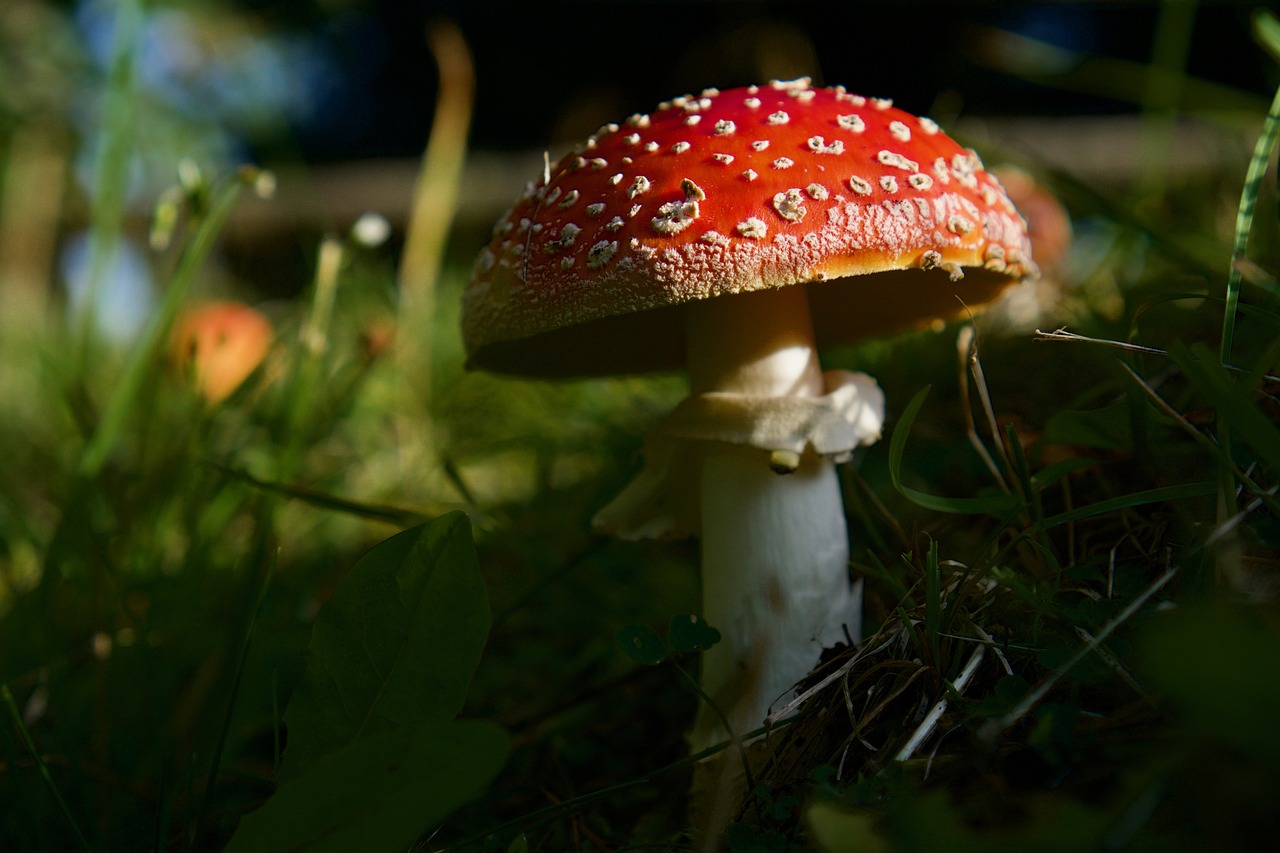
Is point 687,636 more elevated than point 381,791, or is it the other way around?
point 381,791

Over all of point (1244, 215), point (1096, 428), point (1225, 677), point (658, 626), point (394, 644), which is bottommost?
point (658, 626)

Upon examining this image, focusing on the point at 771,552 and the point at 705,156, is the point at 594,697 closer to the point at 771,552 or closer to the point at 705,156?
the point at 771,552

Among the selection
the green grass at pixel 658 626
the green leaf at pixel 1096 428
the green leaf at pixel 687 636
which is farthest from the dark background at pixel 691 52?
the green leaf at pixel 687 636

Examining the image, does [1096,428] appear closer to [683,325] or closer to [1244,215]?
[1244,215]

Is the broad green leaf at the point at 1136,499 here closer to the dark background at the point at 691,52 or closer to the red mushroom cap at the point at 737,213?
the red mushroom cap at the point at 737,213

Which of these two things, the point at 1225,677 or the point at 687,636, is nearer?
the point at 1225,677

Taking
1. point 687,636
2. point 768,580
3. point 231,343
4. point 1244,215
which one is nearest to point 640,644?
point 687,636
